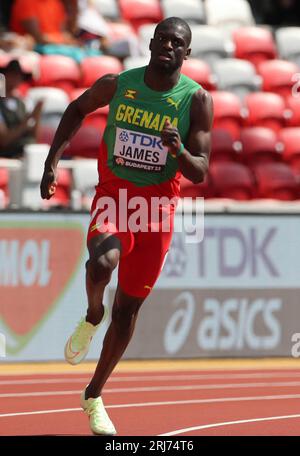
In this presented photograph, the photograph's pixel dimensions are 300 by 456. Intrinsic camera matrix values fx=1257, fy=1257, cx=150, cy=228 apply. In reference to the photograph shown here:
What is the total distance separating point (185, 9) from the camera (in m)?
18.7

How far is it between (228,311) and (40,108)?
300 cm

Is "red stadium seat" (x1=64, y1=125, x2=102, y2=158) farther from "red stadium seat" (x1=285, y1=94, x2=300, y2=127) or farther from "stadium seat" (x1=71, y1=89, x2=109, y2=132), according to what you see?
"red stadium seat" (x1=285, y1=94, x2=300, y2=127)

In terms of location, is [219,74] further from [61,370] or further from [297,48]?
[61,370]

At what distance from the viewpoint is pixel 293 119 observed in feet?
57.7

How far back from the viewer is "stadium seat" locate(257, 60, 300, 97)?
18.0 meters

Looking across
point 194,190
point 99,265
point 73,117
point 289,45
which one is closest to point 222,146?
point 194,190

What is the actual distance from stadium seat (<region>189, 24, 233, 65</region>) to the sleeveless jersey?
10.4 m

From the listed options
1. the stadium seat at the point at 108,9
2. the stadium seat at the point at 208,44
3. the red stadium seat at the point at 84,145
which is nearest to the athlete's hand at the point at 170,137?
the red stadium seat at the point at 84,145

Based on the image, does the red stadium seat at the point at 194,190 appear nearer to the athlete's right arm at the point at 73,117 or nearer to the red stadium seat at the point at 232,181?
the red stadium seat at the point at 232,181

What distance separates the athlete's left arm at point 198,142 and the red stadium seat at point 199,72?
9088 mm

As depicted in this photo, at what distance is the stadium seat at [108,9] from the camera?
59.2 feet

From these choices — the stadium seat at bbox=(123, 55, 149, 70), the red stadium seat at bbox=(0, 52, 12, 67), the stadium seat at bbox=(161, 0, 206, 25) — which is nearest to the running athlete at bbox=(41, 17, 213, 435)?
the red stadium seat at bbox=(0, 52, 12, 67)
